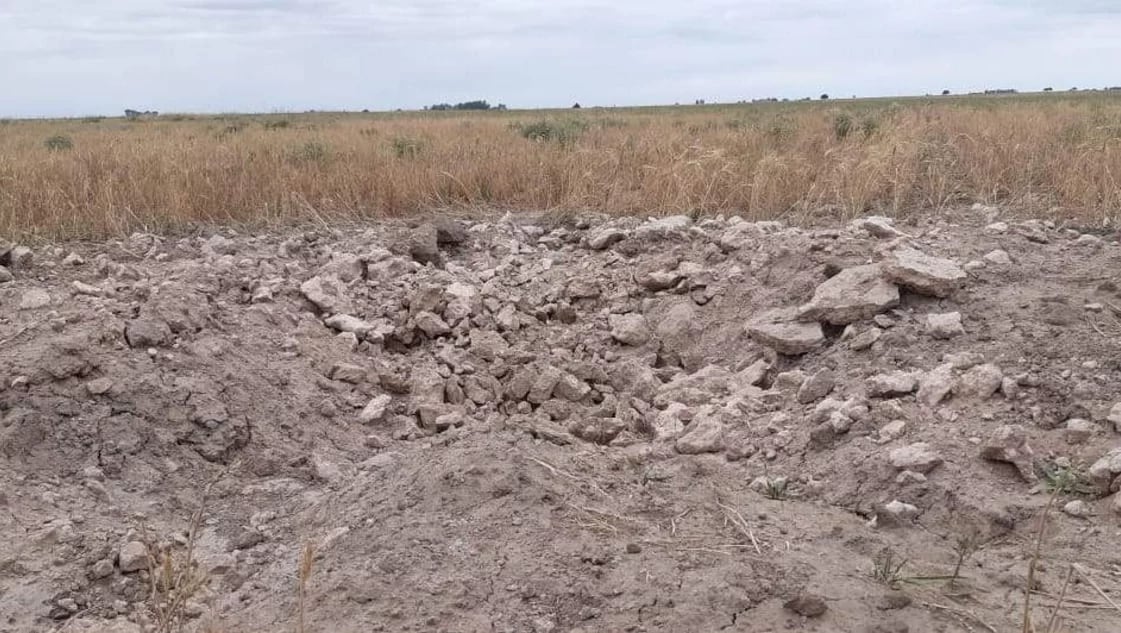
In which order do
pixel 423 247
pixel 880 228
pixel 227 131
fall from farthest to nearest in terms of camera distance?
pixel 227 131 < pixel 423 247 < pixel 880 228

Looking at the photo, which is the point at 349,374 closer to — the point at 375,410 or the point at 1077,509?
the point at 375,410

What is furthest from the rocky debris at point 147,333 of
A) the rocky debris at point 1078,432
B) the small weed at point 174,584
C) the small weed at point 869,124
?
the small weed at point 869,124

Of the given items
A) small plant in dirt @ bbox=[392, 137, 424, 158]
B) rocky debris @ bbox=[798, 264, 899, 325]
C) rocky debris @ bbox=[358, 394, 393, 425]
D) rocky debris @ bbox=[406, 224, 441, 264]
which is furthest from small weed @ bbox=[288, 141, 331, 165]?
rocky debris @ bbox=[798, 264, 899, 325]

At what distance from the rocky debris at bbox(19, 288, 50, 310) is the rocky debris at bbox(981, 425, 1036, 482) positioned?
3895 mm

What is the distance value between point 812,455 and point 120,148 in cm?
768

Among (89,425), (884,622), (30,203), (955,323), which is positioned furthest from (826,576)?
(30,203)

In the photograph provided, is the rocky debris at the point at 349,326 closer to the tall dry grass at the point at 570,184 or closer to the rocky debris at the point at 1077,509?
the tall dry grass at the point at 570,184

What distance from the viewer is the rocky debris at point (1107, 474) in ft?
9.71

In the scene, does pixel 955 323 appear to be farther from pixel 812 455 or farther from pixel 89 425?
pixel 89 425

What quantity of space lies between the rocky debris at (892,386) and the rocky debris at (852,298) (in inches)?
21.2

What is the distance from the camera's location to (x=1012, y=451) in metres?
3.10

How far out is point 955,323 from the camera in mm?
3936

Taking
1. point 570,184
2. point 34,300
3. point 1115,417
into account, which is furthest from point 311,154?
point 1115,417

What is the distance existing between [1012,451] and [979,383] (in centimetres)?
45
